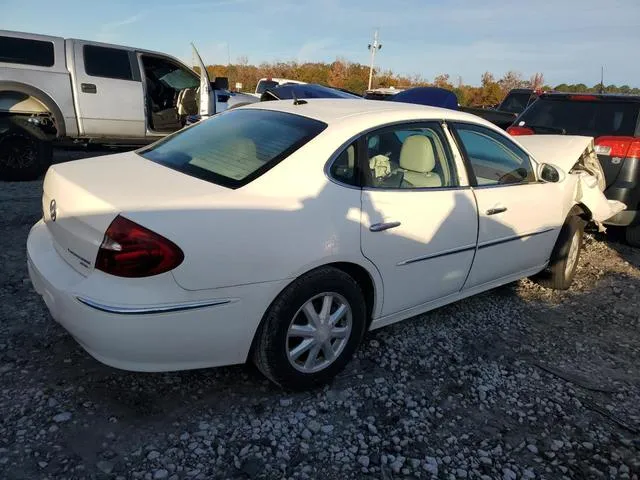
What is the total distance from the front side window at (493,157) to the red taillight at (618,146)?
6.94 feet

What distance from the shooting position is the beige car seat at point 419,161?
3.19 meters

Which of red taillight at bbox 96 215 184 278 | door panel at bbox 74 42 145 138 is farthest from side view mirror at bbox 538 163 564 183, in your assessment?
door panel at bbox 74 42 145 138

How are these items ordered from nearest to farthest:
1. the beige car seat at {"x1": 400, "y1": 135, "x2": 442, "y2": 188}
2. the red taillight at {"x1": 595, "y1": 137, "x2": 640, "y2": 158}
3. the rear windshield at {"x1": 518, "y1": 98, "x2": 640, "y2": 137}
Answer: the beige car seat at {"x1": 400, "y1": 135, "x2": 442, "y2": 188}, the red taillight at {"x1": 595, "y1": 137, "x2": 640, "y2": 158}, the rear windshield at {"x1": 518, "y1": 98, "x2": 640, "y2": 137}

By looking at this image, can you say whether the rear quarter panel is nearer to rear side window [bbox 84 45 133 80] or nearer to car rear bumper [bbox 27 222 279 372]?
car rear bumper [bbox 27 222 279 372]

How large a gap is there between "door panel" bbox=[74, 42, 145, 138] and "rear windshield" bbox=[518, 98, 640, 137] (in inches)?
216

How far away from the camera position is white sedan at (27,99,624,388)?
7.30ft

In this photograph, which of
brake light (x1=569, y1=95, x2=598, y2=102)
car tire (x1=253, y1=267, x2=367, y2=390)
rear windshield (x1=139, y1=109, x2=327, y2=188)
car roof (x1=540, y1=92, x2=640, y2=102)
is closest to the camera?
car tire (x1=253, y1=267, x2=367, y2=390)

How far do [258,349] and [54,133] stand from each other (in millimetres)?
6120

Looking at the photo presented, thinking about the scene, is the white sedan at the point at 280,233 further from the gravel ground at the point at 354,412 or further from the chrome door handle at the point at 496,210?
the gravel ground at the point at 354,412

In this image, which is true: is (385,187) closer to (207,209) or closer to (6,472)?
(207,209)

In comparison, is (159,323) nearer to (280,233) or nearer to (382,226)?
(280,233)

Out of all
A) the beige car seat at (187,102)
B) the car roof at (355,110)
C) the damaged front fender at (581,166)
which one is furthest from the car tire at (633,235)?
the beige car seat at (187,102)

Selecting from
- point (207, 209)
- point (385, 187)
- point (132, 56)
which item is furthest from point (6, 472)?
point (132, 56)

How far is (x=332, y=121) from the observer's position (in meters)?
2.93
